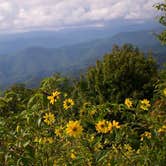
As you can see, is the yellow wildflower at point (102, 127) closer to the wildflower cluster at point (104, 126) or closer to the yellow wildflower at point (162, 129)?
the wildflower cluster at point (104, 126)

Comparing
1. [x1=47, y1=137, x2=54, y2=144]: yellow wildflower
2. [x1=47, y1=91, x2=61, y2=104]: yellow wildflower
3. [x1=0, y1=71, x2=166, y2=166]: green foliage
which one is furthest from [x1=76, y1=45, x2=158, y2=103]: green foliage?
[x1=47, y1=137, x2=54, y2=144]: yellow wildflower

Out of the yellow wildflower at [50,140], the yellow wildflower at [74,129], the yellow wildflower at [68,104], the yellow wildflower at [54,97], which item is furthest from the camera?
the yellow wildflower at [68,104]

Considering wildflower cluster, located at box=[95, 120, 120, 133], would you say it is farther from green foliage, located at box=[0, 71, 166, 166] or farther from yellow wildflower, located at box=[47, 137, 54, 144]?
yellow wildflower, located at box=[47, 137, 54, 144]

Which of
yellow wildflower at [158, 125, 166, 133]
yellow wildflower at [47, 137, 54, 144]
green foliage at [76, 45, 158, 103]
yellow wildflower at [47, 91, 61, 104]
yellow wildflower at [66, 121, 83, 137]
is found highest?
yellow wildflower at [47, 91, 61, 104]

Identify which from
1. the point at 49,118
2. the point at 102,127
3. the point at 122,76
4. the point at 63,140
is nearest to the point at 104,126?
the point at 102,127

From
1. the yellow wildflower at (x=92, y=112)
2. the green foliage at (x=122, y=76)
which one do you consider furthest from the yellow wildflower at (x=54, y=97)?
the green foliage at (x=122, y=76)

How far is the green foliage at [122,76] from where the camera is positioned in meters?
26.1

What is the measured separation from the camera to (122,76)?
26781 mm

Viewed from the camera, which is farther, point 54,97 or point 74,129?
point 54,97

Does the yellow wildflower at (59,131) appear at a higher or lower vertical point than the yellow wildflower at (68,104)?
lower

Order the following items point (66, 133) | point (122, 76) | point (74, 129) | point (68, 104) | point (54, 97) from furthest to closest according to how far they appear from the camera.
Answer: point (122, 76)
point (68, 104)
point (54, 97)
point (66, 133)
point (74, 129)

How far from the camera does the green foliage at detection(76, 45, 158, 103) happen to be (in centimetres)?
2609

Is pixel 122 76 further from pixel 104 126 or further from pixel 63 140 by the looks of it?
pixel 104 126

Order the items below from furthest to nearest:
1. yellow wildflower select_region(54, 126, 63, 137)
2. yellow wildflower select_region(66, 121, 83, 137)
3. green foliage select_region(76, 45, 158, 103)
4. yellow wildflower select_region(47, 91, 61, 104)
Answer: green foliage select_region(76, 45, 158, 103) < yellow wildflower select_region(47, 91, 61, 104) < yellow wildflower select_region(54, 126, 63, 137) < yellow wildflower select_region(66, 121, 83, 137)
